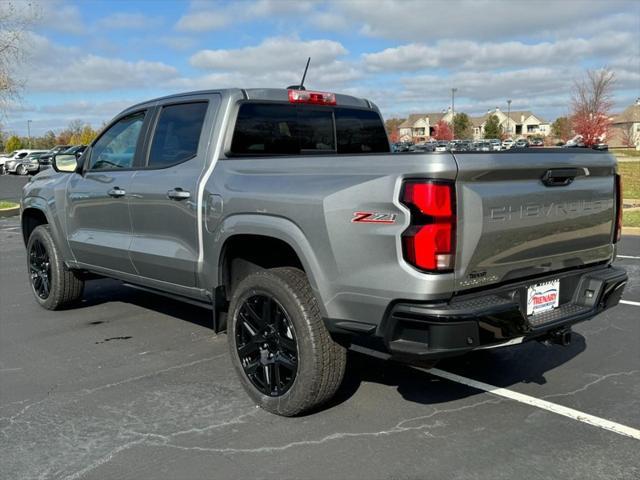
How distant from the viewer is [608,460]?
3141mm

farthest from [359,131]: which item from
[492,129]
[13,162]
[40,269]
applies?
[492,129]

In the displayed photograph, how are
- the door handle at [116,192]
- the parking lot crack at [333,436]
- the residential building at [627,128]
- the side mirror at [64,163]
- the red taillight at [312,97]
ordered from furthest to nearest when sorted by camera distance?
the residential building at [627,128]
the side mirror at [64,163]
the door handle at [116,192]
the red taillight at [312,97]
the parking lot crack at [333,436]

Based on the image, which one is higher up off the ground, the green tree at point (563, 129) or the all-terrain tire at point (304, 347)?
the green tree at point (563, 129)

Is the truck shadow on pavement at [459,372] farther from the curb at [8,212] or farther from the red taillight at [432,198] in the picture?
the curb at [8,212]

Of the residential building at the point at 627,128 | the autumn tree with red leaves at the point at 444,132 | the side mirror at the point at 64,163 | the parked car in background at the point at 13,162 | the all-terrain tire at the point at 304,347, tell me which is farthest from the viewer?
the autumn tree with red leaves at the point at 444,132

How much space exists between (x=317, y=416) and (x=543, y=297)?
4.88 feet

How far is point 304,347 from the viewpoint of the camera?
343 cm

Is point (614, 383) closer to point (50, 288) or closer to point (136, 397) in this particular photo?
point (136, 397)

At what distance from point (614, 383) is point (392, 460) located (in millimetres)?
1886

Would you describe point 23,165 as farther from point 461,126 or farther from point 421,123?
point 421,123

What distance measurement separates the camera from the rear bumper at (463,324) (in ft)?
9.58

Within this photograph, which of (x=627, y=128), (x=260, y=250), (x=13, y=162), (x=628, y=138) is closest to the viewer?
(x=260, y=250)

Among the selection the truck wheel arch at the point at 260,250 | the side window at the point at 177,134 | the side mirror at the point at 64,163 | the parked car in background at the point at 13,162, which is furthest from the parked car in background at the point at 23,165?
the truck wheel arch at the point at 260,250

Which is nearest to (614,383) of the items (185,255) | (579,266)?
(579,266)
